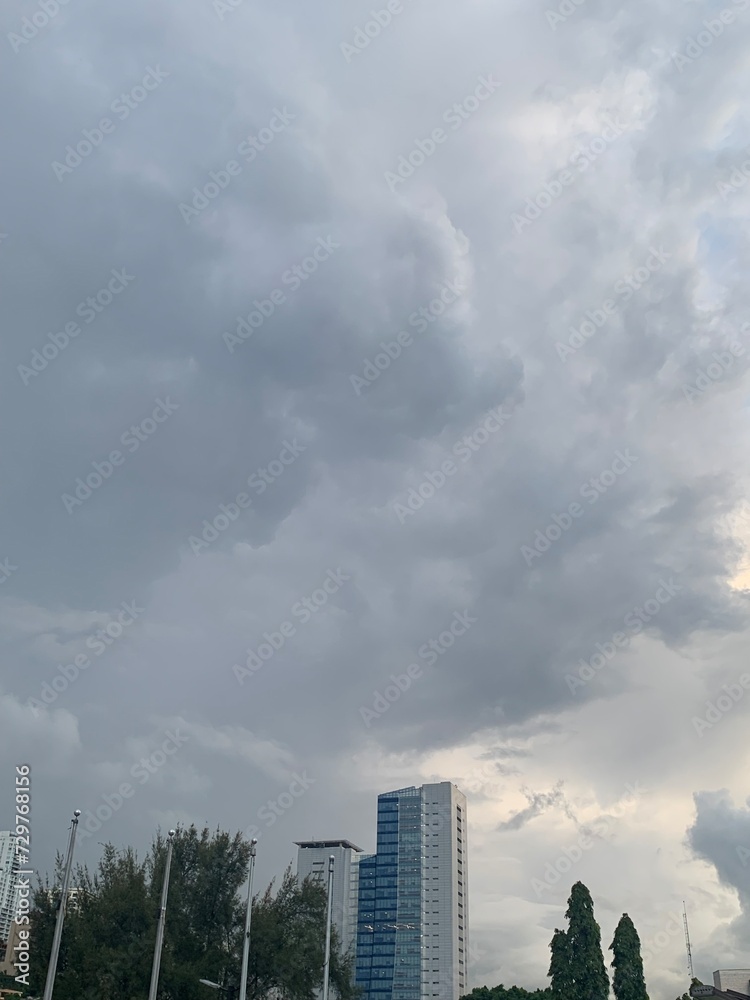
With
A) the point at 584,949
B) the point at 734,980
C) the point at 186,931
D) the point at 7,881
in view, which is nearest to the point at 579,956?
the point at 584,949

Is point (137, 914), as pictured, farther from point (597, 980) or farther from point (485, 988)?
point (485, 988)

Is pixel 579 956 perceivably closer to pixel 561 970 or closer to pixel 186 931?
pixel 561 970

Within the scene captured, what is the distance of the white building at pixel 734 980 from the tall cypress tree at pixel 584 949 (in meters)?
11.2

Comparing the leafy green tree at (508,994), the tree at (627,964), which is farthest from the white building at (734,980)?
the leafy green tree at (508,994)

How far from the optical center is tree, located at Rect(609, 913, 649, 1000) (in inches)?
2992

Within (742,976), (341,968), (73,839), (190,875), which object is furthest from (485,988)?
(73,839)

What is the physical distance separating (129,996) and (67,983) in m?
3.97

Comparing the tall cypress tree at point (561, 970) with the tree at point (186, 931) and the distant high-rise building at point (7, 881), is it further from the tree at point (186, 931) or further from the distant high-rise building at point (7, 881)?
the distant high-rise building at point (7, 881)

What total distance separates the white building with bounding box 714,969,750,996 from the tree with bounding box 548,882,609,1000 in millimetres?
11171

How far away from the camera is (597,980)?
76250 millimetres

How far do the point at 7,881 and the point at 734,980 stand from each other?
6725 cm

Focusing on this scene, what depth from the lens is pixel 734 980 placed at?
3125 inches

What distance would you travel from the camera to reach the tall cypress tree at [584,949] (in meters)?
76.2

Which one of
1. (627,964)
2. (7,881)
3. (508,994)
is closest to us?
(627,964)
